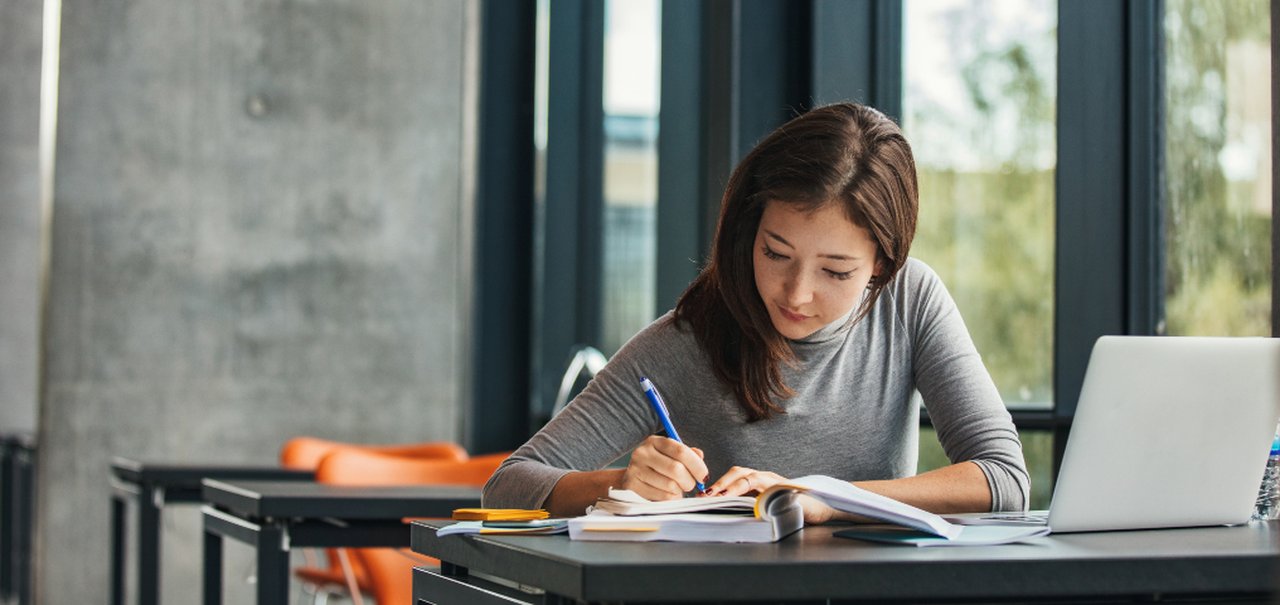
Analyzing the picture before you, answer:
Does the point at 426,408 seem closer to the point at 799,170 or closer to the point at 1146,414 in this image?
the point at 799,170

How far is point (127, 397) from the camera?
5277 mm

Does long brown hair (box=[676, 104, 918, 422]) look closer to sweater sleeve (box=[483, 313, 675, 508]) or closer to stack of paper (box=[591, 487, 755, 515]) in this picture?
sweater sleeve (box=[483, 313, 675, 508])

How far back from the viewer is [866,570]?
121 cm

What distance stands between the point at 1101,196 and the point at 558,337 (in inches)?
99.8

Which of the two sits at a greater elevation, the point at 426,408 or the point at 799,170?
the point at 799,170

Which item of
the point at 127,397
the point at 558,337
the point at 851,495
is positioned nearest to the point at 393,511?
the point at 851,495

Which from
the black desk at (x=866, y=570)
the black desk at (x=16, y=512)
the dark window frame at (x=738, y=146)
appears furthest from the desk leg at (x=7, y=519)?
the black desk at (x=866, y=570)

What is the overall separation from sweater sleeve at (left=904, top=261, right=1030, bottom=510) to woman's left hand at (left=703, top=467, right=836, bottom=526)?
386 millimetres

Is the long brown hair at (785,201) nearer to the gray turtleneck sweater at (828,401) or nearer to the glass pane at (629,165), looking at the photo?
the gray turtleneck sweater at (828,401)

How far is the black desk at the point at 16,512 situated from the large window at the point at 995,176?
149 inches

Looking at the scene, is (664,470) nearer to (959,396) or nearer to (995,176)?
(959,396)

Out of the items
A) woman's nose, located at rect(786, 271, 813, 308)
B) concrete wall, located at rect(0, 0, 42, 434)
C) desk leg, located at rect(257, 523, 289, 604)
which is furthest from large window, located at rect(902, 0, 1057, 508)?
concrete wall, located at rect(0, 0, 42, 434)

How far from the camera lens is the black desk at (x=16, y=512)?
592 cm

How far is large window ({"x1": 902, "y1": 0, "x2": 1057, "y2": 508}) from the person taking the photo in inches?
123
